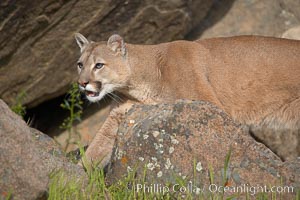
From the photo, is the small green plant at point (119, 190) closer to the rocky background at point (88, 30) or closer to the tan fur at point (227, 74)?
the tan fur at point (227, 74)

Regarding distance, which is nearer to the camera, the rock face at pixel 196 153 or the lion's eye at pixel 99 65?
the rock face at pixel 196 153

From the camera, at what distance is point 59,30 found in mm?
7668

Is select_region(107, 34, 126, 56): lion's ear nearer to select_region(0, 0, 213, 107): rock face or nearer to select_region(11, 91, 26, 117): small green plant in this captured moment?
select_region(0, 0, 213, 107): rock face

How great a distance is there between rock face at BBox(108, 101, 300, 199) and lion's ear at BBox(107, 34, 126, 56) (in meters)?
1.67

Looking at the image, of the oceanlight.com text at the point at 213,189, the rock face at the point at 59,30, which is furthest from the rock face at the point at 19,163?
the rock face at the point at 59,30

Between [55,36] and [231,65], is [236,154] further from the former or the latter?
[55,36]

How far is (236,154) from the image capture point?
191 inches

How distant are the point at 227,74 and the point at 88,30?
6.35 ft

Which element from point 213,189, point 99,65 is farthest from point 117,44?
point 213,189

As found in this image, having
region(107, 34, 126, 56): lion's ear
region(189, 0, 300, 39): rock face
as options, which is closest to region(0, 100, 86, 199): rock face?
region(107, 34, 126, 56): lion's ear

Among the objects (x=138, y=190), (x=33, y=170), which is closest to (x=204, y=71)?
(x=138, y=190)

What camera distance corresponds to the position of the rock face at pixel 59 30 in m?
7.30

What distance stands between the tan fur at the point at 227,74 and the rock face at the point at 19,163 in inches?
82.7

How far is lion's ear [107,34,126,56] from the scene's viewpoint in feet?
21.7
